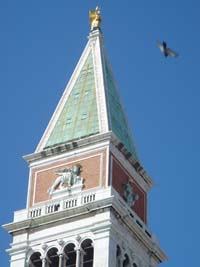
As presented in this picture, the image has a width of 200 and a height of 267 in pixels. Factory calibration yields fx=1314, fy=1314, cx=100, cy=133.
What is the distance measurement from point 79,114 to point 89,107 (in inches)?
29.0

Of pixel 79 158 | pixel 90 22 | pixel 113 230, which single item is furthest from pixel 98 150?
pixel 90 22

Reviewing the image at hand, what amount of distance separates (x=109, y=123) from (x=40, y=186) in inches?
214

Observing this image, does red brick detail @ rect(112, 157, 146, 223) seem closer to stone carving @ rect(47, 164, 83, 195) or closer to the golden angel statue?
stone carving @ rect(47, 164, 83, 195)

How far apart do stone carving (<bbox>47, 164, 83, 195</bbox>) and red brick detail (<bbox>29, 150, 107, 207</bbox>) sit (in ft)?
0.92

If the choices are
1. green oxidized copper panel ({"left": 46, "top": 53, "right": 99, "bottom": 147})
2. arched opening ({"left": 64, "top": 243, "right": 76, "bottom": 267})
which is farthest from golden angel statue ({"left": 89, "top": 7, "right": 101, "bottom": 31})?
arched opening ({"left": 64, "top": 243, "right": 76, "bottom": 267})

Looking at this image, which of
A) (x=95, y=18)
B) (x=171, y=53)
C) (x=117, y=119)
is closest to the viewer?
(x=171, y=53)

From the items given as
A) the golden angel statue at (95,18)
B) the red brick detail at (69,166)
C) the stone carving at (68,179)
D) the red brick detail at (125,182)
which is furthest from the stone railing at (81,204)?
the golden angel statue at (95,18)

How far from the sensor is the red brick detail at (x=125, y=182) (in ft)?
244

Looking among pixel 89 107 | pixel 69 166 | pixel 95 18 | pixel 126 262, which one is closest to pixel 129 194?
pixel 69 166

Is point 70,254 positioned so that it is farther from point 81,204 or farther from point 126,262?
point 126,262

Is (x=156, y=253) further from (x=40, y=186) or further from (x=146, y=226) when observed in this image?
(x=40, y=186)

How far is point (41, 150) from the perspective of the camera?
3041 inches

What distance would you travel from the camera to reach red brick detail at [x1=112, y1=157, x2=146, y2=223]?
7444 cm

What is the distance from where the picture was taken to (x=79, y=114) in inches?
3073
